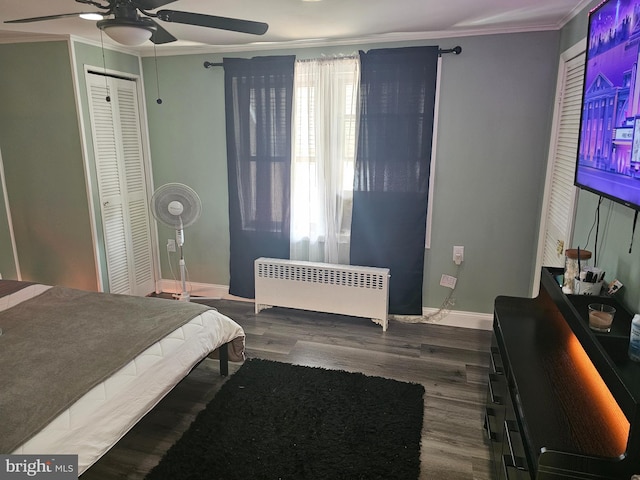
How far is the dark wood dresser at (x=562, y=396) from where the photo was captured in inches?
48.4

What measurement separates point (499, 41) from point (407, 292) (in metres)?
2.06

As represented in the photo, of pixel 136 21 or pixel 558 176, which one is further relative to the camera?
pixel 558 176

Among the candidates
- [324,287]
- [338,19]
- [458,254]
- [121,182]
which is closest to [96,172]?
[121,182]

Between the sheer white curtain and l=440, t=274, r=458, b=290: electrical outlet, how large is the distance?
2.75 feet

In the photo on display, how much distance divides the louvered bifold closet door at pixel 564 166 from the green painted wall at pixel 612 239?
17 cm

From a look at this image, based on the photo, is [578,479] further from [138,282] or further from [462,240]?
[138,282]

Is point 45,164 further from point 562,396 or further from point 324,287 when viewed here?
point 562,396

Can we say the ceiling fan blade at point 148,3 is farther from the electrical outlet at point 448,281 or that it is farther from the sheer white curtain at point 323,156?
the electrical outlet at point 448,281

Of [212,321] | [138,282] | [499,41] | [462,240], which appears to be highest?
[499,41]

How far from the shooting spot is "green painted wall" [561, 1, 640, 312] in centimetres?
168

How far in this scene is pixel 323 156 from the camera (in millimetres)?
3674

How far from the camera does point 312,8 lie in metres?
2.64

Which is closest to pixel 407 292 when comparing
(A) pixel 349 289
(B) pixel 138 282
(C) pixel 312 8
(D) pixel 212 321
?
(A) pixel 349 289

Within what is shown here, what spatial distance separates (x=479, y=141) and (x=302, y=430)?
8.04ft
